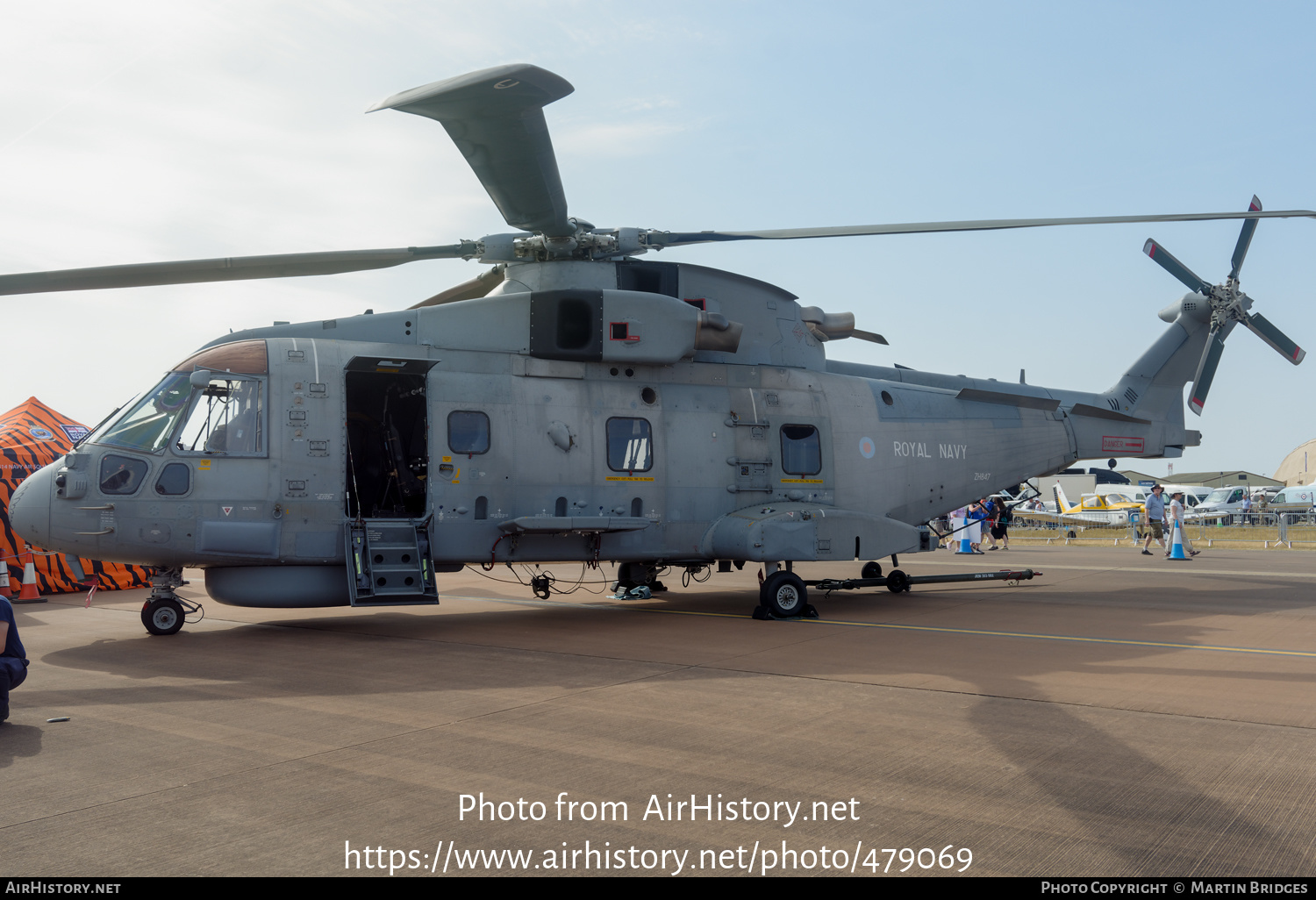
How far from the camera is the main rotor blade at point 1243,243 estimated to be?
16.0 metres

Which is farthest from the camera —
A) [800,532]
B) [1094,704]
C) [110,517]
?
[800,532]

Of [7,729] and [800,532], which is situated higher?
[800,532]

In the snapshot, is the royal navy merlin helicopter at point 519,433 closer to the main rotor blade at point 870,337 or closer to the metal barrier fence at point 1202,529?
the main rotor blade at point 870,337

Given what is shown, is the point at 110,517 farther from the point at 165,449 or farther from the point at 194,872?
the point at 194,872

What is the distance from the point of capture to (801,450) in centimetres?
1273

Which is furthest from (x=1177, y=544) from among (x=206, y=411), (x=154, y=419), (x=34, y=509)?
(x=34, y=509)

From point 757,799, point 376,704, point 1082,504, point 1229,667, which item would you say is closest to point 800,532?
point 1229,667

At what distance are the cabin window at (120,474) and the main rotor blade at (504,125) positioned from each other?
470cm

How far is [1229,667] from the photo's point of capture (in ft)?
26.0

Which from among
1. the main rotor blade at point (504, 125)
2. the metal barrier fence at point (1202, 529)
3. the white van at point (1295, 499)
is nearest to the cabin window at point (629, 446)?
the main rotor blade at point (504, 125)

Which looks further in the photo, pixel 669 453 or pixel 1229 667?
pixel 669 453

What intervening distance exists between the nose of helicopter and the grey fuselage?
1.2 inches
